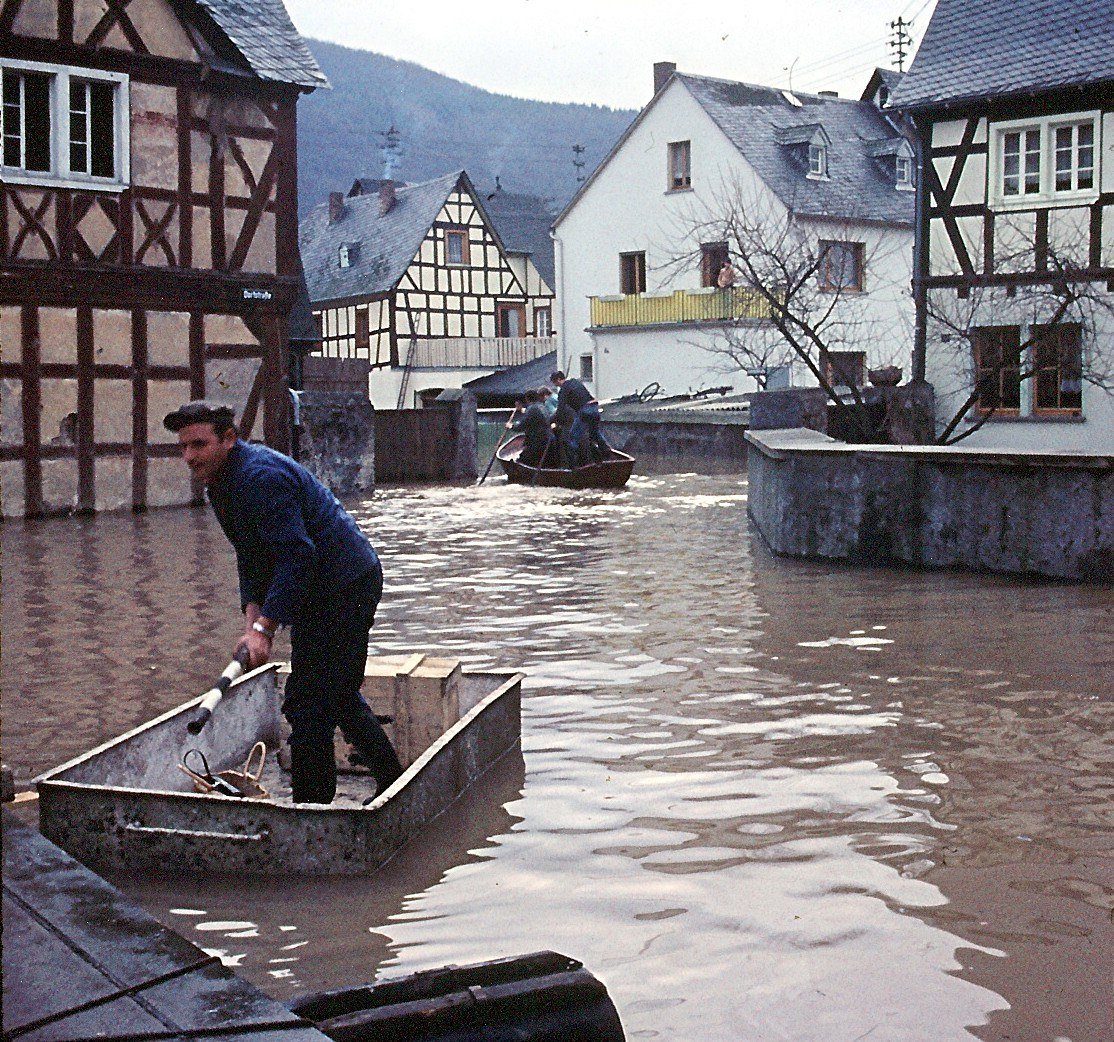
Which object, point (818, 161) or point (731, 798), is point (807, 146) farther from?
point (731, 798)

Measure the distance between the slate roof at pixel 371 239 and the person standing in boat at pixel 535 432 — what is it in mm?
28613

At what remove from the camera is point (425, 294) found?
55594 mm

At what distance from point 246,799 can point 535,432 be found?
20967 mm

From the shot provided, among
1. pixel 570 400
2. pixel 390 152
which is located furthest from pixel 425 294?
pixel 570 400

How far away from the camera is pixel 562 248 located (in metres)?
49.4

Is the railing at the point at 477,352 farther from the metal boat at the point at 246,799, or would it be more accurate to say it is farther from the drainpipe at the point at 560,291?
the metal boat at the point at 246,799

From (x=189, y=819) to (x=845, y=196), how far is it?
41187 mm

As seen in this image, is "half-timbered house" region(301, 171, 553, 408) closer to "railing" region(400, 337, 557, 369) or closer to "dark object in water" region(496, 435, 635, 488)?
"railing" region(400, 337, 557, 369)

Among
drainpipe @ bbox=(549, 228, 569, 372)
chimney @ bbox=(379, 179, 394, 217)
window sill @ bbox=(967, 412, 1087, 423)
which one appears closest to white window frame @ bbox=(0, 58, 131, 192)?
window sill @ bbox=(967, 412, 1087, 423)

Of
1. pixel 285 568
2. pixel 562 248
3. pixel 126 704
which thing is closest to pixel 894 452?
pixel 126 704

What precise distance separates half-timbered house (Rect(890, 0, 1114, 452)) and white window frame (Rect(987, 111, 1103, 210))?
2 cm

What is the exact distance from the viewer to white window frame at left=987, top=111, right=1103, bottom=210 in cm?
2542

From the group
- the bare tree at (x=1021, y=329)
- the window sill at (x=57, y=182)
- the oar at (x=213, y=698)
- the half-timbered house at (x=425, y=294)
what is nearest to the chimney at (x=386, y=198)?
the half-timbered house at (x=425, y=294)

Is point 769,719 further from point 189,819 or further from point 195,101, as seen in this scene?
point 195,101
